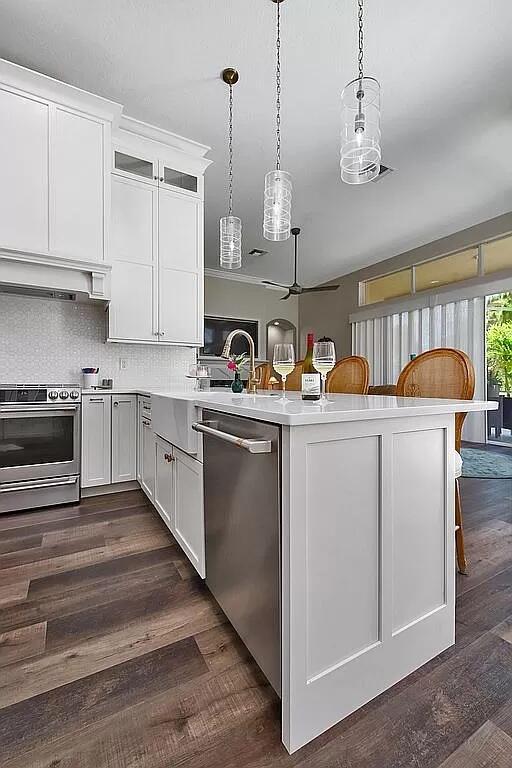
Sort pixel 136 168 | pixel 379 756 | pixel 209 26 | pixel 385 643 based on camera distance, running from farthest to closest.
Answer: pixel 136 168 < pixel 209 26 < pixel 385 643 < pixel 379 756

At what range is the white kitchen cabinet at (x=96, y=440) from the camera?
3.02 metres

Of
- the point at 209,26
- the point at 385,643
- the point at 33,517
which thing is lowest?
the point at 33,517

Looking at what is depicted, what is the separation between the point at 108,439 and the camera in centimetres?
312

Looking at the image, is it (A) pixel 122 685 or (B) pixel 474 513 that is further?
(B) pixel 474 513

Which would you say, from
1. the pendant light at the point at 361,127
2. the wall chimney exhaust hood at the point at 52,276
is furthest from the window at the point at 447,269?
the wall chimney exhaust hood at the point at 52,276

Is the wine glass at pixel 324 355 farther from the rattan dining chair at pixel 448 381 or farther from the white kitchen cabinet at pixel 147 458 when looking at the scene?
the white kitchen cabinet at pixel 147 458

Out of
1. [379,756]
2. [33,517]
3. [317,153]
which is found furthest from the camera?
[317,153]

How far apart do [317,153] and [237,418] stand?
10.7 ft

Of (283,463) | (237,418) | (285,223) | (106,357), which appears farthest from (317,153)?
(283,463)

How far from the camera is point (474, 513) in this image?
2.65 metres

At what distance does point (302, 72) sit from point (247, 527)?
2900 mm

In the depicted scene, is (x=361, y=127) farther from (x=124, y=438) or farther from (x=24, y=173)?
(x=124, y=438)

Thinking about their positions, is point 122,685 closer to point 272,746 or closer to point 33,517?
point 272,746

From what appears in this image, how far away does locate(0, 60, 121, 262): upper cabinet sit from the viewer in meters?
2.54
